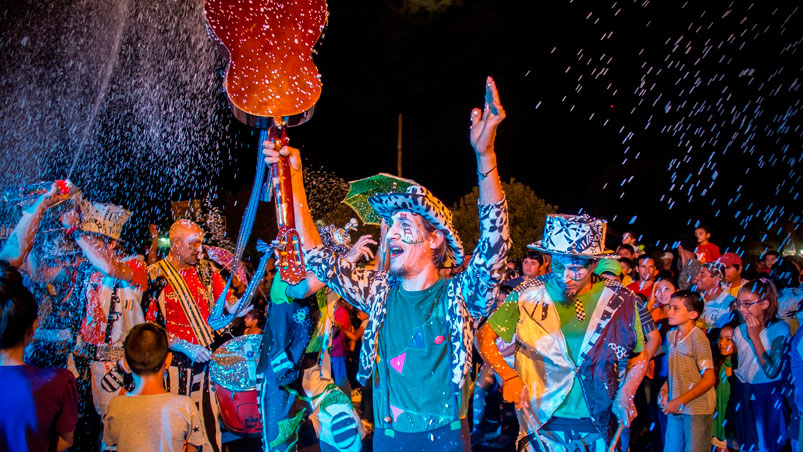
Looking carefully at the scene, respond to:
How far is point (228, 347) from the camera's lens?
568 cm

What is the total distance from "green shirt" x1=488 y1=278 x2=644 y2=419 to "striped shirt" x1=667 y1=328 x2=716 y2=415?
6.38ft

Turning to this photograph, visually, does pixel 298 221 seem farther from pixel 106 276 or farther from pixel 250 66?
pixel 106 276

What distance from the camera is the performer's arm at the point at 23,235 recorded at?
4.40 metres

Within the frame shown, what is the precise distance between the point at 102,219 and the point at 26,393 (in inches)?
116

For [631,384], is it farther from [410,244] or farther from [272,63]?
[272,63]

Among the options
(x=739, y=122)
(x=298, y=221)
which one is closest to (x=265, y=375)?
(x=298, y=221)

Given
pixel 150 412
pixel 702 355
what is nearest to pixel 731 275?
pixel 702 355

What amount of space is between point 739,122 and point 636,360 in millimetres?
20944

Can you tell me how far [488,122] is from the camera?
2.77 metres

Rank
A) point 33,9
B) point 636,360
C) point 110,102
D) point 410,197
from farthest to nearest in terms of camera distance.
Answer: point 110,102, point 33,9, point 636,360, point 410,197

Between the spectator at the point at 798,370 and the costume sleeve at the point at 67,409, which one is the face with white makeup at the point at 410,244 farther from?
the spectator at the point at 798,370

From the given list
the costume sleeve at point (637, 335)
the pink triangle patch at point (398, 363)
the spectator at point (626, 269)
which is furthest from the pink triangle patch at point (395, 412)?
the spectator at point (626, 269)

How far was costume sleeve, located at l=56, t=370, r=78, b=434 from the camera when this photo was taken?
3393 millimetres

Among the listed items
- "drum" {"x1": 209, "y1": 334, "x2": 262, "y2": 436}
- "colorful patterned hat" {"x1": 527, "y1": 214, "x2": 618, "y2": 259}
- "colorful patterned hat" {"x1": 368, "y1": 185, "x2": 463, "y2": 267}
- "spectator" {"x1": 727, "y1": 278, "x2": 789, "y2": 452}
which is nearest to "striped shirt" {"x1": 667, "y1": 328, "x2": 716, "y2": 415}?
"spectator" {"x1": 727, "y1": 278, "x2": 789, "y2": 452}
